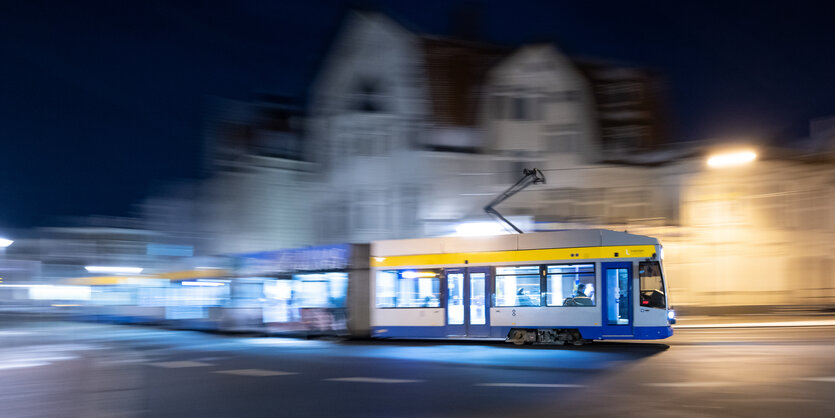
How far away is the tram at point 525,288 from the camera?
18.6 meters

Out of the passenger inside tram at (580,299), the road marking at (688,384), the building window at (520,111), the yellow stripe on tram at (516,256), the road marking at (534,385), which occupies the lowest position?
the road marking at (534,385)

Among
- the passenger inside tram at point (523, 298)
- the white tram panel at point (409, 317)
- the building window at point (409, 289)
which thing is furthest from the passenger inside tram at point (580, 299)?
the building window at point (409, 289)

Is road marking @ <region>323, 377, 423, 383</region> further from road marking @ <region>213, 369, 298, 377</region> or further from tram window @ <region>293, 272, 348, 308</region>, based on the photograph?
tram window @ <region>293, 272, 348, 308</region>

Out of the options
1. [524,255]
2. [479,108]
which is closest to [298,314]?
[524,255]

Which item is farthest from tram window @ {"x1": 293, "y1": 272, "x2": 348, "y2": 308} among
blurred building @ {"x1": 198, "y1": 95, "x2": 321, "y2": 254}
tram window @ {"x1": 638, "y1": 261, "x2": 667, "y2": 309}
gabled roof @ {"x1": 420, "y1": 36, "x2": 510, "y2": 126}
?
blurred building @ {"x1": 198, "y1": 95, "x2": 321, "y2": 254}

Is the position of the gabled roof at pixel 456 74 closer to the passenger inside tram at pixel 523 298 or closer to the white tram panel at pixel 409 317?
the white tram panel at pixel 409 317

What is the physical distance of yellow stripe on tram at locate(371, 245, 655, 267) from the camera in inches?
741

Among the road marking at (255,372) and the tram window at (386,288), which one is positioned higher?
the tram window at (386,288)

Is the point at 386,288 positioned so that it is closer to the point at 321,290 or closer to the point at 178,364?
the point at 321,290

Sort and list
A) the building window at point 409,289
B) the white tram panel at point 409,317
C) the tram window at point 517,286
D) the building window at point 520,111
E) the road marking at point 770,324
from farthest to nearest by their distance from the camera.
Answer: the building window at point 520,111
the road marking at point 770,324
the building window at point 409,289
the white tram panel at point 409,317
the tram window at point 517,286

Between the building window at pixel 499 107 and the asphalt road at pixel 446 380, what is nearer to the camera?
the asphalt road at pixel 446 380

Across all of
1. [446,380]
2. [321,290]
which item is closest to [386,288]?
[321,290]

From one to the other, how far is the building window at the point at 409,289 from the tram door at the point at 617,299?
4816mm

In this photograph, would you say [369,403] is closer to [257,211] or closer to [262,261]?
[262,261]
